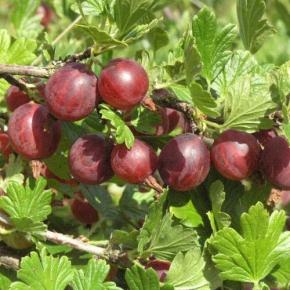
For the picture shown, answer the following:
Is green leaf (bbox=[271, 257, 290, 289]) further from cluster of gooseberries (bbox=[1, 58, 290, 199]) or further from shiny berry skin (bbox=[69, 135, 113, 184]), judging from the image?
shiny berry skin (bbox=[69, 135, 113, 184])

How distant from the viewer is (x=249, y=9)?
1107mm

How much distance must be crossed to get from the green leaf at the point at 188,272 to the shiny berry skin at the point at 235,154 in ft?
0.46

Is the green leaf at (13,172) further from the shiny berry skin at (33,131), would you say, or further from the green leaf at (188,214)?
the green leaf at (188,214)

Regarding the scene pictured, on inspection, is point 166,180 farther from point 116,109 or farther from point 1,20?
point 1,20

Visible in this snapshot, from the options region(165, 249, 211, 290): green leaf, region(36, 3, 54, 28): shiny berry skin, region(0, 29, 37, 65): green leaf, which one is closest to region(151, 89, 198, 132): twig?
region(165, 249, 211, 290): green leaf

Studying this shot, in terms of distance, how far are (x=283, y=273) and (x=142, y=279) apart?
0.24 meters

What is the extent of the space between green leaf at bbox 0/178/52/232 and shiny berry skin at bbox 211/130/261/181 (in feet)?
0.93

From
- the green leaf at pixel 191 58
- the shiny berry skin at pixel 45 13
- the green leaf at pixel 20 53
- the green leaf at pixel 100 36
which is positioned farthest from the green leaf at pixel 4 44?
the shiny berry skin at pixel 45 13

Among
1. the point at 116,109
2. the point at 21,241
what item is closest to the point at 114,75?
the point at 116,109

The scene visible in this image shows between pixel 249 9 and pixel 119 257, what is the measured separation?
1.49 feet

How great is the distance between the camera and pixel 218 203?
3.53 ft

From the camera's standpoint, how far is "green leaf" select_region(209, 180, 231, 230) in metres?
1.07

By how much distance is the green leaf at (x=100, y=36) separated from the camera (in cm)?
97

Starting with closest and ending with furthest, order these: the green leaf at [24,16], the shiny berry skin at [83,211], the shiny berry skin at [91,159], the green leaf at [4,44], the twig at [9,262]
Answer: the shiny berry skin at [91,159] → the twig at [9,262] → the green leaf at [4,44] → the shiny berry skin at [83,211] → the green leaf at [24,16]
